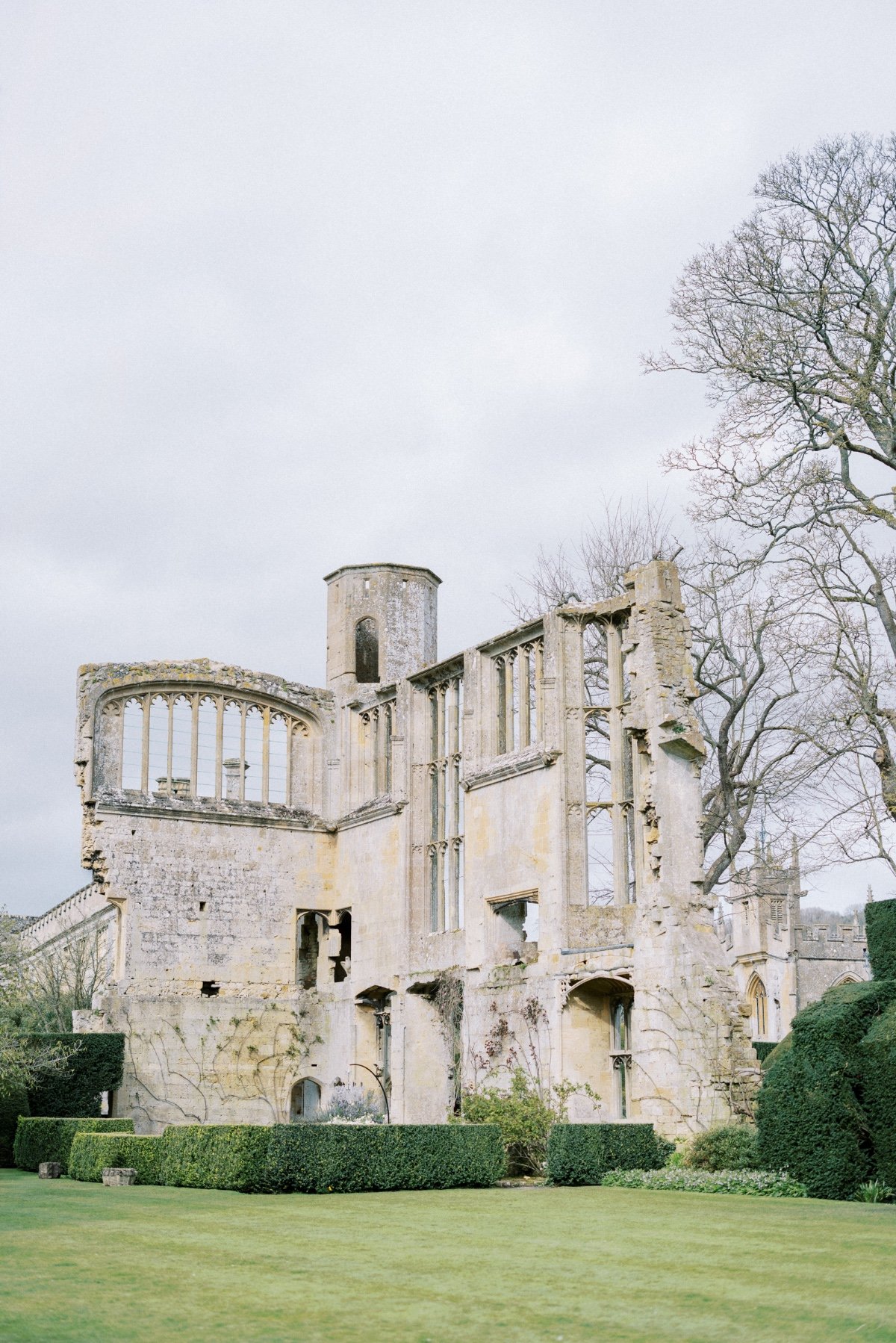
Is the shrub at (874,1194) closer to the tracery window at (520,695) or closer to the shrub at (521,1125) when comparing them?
the shrub at (521,1125)

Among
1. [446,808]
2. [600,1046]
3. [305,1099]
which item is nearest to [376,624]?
[446,808]

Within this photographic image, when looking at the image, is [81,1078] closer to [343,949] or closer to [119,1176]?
[343,949]

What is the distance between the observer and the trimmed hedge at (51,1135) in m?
22.5

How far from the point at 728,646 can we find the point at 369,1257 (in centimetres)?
1886

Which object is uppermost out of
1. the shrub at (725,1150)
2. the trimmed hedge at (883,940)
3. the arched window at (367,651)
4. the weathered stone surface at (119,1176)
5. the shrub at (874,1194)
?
the arched window at (367,651)

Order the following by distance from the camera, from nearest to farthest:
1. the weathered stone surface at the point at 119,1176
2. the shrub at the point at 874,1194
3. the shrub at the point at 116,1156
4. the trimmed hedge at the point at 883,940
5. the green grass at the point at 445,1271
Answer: the green grass at the point at 445,1271
the shrub at the point at 874,1194
the trimmed hedge at the point at 883,940
the weathered stone surface at the point at 119,1176
the shrub at the point at 116,1156

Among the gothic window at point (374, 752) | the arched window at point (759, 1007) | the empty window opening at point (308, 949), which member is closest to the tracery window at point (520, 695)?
the gothic window at point (374, 752)

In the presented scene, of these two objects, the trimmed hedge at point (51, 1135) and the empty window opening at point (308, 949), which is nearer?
the trimmed hedge at point (51, 1135)

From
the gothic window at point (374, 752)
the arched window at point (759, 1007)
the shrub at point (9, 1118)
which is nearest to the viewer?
the shrub at point (9, 1118)

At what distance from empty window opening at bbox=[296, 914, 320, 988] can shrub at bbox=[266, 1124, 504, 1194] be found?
13.5 m

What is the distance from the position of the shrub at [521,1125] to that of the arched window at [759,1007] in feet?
101

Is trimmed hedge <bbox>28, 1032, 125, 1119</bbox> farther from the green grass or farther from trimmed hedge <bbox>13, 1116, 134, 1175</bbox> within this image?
the green grass

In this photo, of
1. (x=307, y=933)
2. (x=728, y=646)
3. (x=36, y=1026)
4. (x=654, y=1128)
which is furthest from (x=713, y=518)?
(x=36, y=1026)

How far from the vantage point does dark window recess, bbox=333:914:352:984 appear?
31547 millimetres
